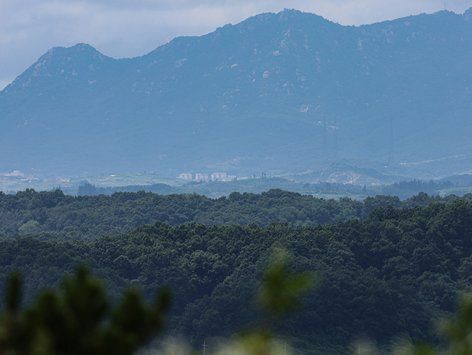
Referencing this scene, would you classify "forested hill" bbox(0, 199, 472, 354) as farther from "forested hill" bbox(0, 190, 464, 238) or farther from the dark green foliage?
the dark green foliage

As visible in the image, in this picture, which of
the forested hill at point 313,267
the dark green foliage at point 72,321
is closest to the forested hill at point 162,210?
the forested hill at point 313,267

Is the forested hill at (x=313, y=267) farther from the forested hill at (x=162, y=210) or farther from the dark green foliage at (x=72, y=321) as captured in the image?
the dark green foliage at (x=72, y=321)

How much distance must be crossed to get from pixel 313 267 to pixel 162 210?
4073 centimetres

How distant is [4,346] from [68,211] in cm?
A: 9897

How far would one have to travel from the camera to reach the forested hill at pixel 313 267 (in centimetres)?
6500

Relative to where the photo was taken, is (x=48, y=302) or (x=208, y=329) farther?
(x=208, y=329)

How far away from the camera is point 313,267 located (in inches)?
2739

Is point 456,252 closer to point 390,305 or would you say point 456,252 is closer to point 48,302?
point 390,305

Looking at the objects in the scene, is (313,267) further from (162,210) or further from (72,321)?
(72,321)

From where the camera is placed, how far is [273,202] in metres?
113

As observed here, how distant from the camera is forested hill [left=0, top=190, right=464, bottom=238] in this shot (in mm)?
105375

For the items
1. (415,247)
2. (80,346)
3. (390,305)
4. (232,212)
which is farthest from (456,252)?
(80,346)

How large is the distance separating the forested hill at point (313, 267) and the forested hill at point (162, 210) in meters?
27.4

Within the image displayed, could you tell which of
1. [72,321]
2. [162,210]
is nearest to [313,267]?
[162,210]
